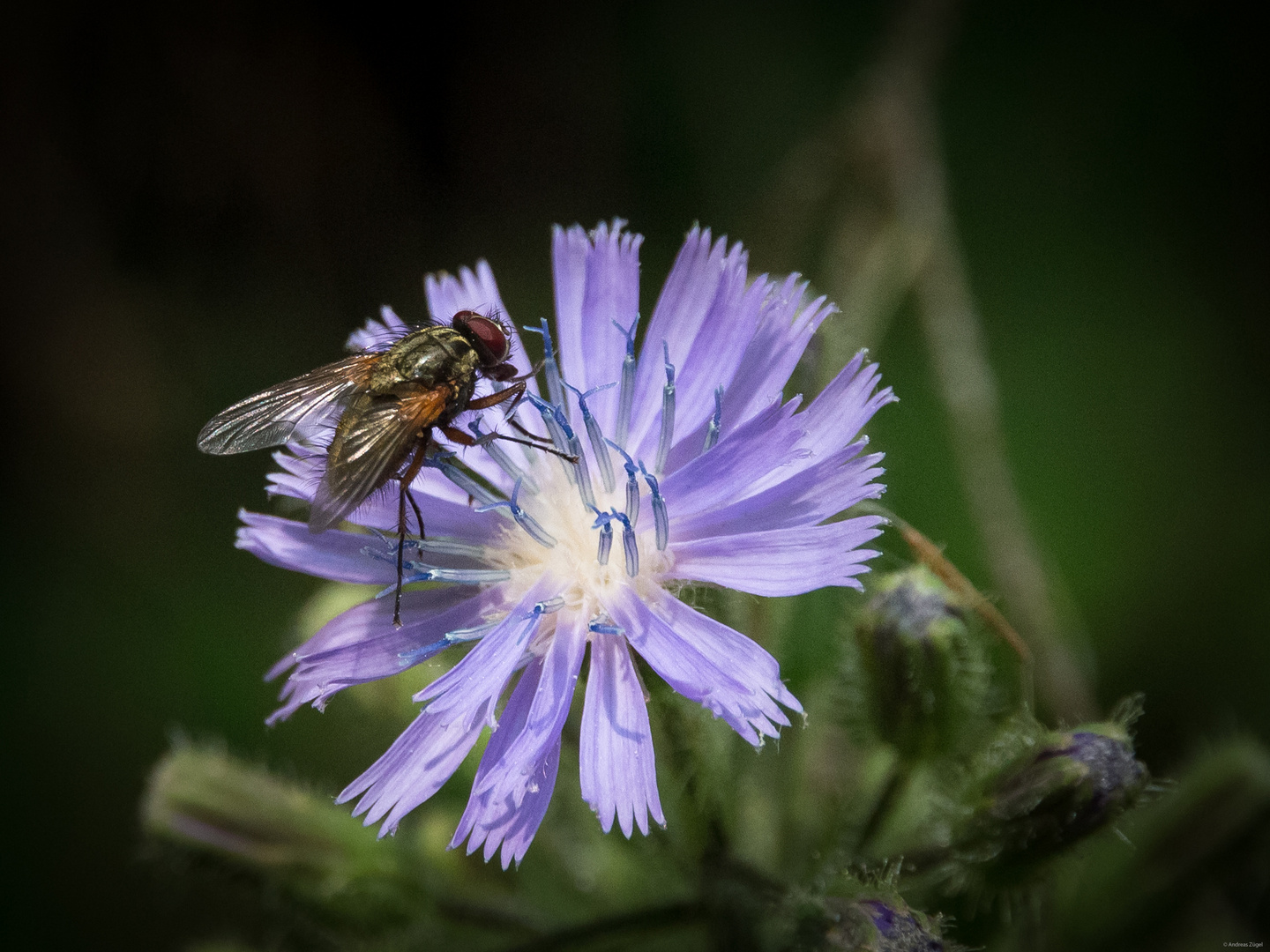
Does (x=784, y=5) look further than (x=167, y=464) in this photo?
Yes

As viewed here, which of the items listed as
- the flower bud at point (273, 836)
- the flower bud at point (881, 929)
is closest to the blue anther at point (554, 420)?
the flower bud at point (881, 929)

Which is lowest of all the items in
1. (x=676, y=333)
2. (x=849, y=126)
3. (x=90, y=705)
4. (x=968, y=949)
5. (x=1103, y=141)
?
(x=90, y=705)

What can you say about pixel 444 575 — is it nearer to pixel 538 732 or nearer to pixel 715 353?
pixel 538 732

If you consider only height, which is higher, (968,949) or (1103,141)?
(1103,141)

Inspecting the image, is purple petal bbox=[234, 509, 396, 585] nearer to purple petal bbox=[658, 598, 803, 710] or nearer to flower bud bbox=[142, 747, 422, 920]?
purple petal bbox=[658, 598, 803, 710]

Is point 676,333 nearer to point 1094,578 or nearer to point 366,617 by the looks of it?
point 366,617

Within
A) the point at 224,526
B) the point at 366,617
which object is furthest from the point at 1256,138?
the point at 224,526

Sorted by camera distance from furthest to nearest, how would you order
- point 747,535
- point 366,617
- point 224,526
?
point 224,526 → point 366,617 → point 747,535

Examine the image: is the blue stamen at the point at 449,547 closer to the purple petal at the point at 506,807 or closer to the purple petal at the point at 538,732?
the purple petal at the point at 538,732
